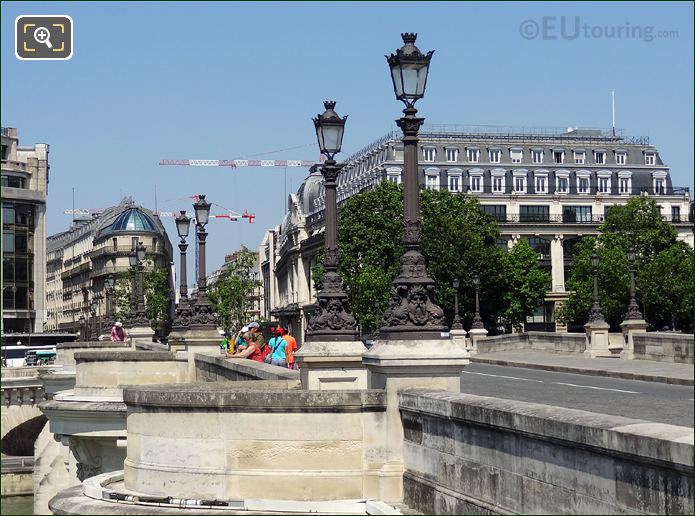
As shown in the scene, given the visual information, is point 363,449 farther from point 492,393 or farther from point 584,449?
point 492,393

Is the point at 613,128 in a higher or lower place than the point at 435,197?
higher

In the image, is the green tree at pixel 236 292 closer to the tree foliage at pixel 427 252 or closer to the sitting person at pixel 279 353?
the tree foliage at pixel 427 252

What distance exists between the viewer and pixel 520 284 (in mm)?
102062

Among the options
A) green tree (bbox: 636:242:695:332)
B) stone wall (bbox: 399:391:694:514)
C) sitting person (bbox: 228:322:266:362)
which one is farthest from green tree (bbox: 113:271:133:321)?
stone wall (bbox: 399:391:694:514)

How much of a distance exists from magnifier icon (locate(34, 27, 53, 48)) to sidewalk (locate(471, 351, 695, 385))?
1978cm

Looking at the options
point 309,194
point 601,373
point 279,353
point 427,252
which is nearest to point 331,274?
point 279,353

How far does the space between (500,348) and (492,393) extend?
30448 millimetres

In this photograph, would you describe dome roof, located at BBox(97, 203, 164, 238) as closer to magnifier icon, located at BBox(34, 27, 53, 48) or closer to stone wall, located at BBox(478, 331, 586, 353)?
stone wall, located at BBox(478, 331, 586, 353)

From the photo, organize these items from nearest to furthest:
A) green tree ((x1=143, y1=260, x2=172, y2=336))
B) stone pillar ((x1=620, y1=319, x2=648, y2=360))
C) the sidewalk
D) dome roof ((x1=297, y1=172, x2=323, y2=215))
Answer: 1. the sidewalk
2. stone pillar ((x1=620, y1=319, x2=648, y2=360))
3. green tree ((x1=143, y1=260, x2=172, y2=336))
4. dome roof ((x1=297, y1=172, x2=323, y2=215))

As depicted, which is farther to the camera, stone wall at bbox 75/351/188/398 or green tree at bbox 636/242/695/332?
green tree at bbox 636/242/695/332

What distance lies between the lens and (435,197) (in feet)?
307

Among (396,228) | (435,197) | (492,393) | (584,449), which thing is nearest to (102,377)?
(492,393)

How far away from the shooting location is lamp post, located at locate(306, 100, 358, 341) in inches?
755

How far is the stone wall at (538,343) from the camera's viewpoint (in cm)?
5273
